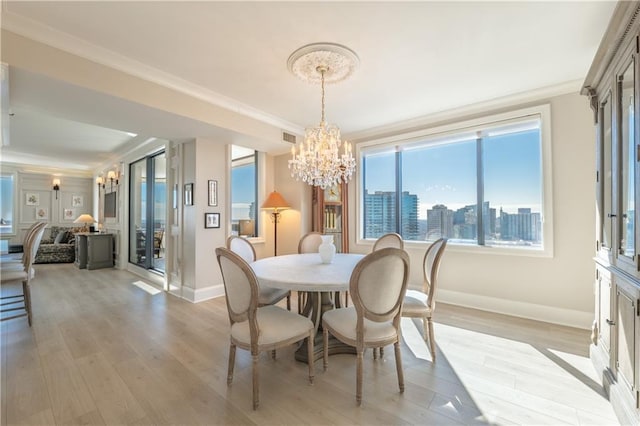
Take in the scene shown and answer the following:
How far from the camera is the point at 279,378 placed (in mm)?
2143

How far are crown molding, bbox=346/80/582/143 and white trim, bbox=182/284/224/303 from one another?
344 centimetres

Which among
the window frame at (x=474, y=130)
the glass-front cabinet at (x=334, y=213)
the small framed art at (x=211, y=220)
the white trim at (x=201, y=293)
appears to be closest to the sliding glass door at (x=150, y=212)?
the small framed art at (x=211, y=220)

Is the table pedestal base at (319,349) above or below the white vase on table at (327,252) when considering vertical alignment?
below

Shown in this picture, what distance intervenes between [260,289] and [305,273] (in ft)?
2.44

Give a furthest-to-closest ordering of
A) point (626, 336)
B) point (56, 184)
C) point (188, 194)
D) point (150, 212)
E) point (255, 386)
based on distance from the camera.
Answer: point (56, 184) < point (150, 212) < point (188, 194) < point (255, 386) < point (626, 336)

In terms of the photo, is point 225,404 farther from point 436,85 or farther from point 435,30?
point 436,85

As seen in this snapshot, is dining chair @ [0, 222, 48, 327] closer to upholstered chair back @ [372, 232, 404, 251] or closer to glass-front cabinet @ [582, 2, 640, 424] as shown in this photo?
upholstered chair back @ [372, 232, 404, 251]

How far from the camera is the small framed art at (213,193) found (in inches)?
170

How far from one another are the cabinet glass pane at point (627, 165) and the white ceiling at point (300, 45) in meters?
0.81

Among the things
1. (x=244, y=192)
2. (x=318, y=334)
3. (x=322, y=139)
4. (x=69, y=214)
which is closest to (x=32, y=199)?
(x=69, y=214)

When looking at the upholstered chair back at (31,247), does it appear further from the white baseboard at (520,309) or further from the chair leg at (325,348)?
the white baseboard at (520,309)

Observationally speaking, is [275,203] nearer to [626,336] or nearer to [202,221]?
[202,221]

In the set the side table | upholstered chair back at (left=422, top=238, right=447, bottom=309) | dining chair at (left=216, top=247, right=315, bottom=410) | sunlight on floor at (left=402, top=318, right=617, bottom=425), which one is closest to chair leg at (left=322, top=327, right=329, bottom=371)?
dining chair at (left=216, top=247, right=315, bottom=410)

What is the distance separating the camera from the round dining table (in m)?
1.99
